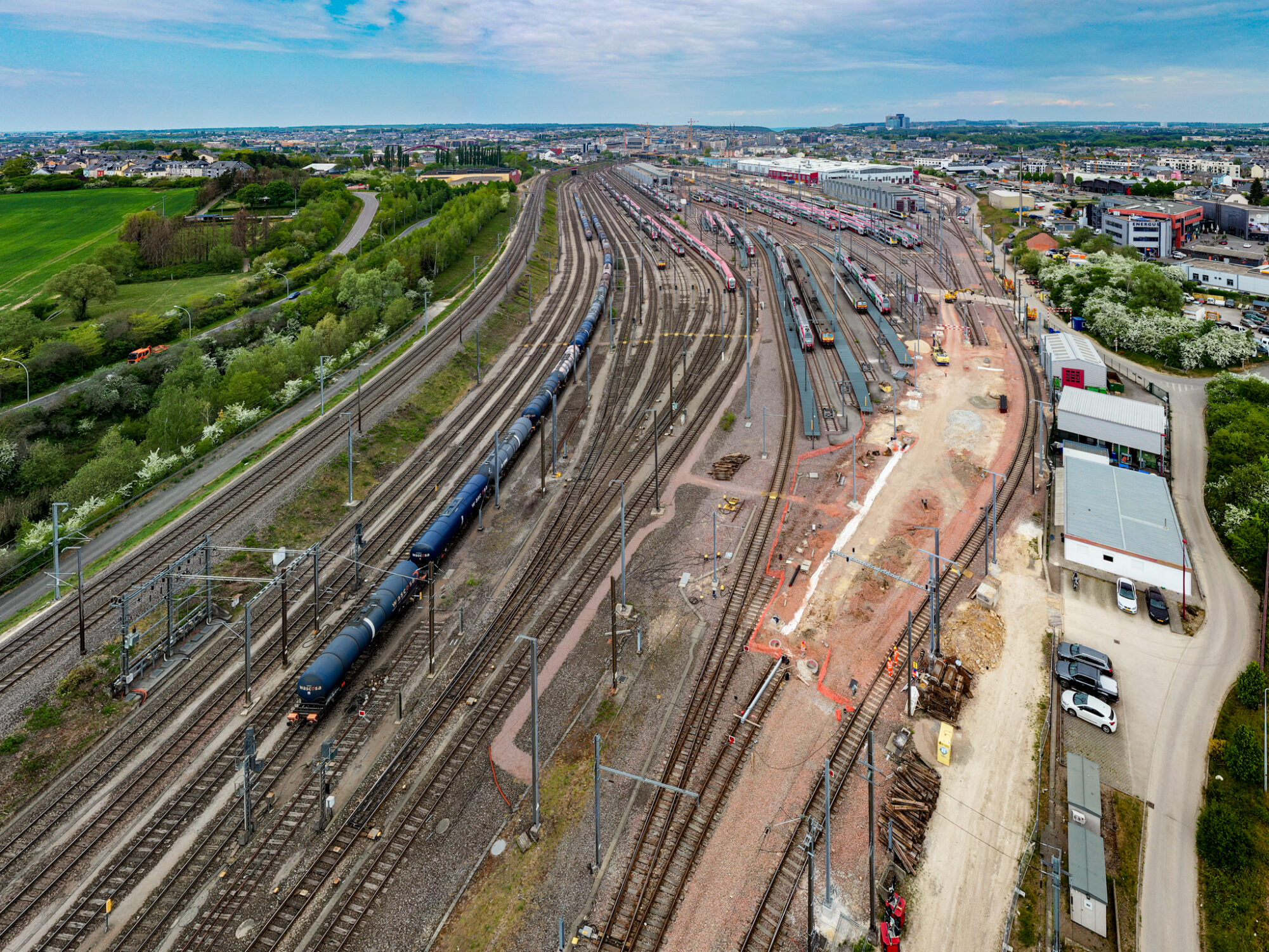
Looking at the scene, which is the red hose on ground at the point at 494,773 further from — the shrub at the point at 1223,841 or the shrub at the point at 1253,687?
the shrub at the point at 1253,687

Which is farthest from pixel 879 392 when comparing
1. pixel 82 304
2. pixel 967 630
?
pixel 82 304

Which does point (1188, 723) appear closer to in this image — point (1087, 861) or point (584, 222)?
point (1087, 861)

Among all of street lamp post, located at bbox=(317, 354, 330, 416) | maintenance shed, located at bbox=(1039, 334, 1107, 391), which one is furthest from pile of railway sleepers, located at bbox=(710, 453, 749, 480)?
street lamp post, located at bbox=(317, 354, 330, 416)

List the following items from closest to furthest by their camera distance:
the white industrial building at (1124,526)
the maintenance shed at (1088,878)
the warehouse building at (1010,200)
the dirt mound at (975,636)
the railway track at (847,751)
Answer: the maintenance shed at (1088,878), the railway track at (847,751), the dirt mound at (975,636), the white industrial building at (1124,526), the warehouse building at (1010,200)

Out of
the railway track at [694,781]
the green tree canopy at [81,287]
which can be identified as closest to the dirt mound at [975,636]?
the railway track at [694,781]

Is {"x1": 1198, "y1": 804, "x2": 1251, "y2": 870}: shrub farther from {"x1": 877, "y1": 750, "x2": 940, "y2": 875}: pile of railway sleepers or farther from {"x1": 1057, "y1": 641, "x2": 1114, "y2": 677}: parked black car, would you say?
{"x1": 877, "y1": 750, "x2": 940, "y2": 875}: pile of railway sleepers
